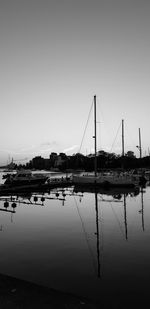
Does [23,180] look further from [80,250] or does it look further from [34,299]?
[34,299]

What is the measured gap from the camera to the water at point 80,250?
1011 cm

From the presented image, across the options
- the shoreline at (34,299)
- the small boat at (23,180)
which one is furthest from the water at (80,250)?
the small boat at (23,180)

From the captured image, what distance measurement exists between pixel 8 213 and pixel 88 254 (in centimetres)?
1490

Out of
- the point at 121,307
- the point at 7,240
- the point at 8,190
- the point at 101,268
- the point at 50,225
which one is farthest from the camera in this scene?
the point at 8,190

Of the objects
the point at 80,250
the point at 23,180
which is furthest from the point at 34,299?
the point at 23,180

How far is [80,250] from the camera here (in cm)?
1441

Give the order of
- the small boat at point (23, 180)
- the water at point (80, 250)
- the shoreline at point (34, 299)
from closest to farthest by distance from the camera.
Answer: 1. the shoreline at point (34, 299)
2. the water at point (80, 250)
3. the small boat at point (23, 180)

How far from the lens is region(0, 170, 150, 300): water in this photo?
10.1 metres

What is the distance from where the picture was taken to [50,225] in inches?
832

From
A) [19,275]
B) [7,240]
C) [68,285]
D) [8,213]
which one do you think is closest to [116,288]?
[68,285]

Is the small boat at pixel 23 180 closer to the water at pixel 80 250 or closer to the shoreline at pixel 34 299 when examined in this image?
the water at pixel 80 250

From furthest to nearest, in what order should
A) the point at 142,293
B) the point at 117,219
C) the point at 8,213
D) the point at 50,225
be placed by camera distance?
the point at 8,213, the point at 117,219, the point at 50,225, the point at 142,293

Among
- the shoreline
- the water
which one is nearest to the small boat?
the water

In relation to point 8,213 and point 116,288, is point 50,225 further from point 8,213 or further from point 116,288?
point 116,288
